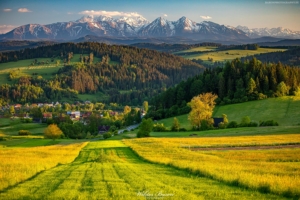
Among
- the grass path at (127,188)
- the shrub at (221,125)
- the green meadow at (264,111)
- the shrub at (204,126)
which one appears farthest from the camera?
the green meadow at (264,111)

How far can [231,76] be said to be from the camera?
126812mm

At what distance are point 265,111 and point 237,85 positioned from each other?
2421 centimetres

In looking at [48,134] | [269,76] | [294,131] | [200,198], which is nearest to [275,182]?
[200,198]

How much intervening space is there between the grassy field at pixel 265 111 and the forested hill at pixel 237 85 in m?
5.96

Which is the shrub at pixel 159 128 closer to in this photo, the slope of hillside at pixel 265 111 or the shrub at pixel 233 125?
the slope of hillside at pixel 265 111

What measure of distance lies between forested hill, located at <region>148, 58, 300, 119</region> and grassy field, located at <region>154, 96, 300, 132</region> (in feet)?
19.6

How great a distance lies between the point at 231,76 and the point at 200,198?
384ft

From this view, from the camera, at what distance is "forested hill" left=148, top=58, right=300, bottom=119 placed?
113 meters

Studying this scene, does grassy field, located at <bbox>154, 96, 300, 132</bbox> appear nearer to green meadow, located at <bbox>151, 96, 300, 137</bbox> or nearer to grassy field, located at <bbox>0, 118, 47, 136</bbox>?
green meadow, located at <bbox>151, 96, 300, 137</bbox>

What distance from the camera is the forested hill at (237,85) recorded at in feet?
370

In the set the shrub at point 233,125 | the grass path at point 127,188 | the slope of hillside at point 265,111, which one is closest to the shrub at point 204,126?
the shrub at point 233,125

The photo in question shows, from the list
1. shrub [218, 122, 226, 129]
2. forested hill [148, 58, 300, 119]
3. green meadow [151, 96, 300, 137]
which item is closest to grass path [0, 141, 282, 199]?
green meadow [151, 96, 300, 137]

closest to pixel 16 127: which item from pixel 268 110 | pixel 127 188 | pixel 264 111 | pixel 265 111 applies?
pixel 264 111

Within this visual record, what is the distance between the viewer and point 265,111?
9675cm
